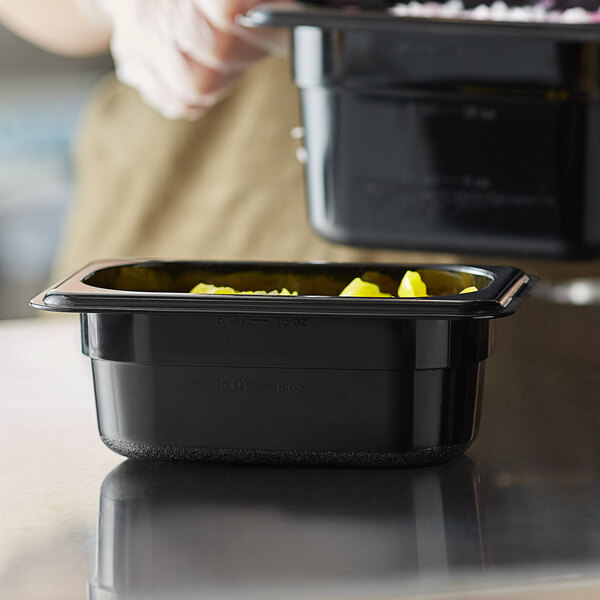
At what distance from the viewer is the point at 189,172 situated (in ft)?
4.63

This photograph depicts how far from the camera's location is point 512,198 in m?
0.86

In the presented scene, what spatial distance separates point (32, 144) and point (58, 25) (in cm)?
96

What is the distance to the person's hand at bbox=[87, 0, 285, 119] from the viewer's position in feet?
3.57

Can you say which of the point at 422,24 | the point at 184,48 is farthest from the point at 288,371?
the point at 184,48

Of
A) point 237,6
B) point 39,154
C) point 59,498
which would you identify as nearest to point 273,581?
point 59,498

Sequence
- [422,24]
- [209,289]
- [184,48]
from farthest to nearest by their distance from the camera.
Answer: [184,48]
[422,24]
[209,289]

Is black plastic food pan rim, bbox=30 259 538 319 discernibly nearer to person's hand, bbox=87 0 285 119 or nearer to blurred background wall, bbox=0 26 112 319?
person's hand, bbox=87 0 285 119

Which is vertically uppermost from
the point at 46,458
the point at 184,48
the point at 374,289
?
the point at 184,48

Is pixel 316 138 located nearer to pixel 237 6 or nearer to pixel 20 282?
pixel 237 6

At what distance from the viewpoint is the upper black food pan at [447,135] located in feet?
2.63

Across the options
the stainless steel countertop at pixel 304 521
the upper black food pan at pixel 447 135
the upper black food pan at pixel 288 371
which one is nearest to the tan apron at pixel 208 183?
the upper black food pan at pixel 447 135

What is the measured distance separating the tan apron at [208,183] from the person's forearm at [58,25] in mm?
75

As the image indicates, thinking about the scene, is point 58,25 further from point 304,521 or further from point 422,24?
point 304,521

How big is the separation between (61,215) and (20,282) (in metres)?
0.19
